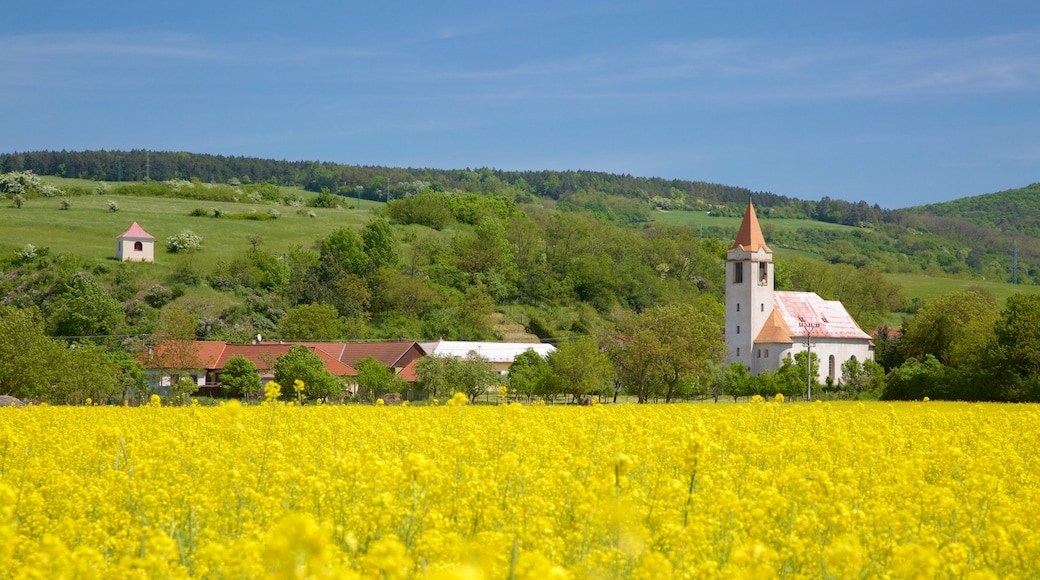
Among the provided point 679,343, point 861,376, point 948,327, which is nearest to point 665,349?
point 679,343

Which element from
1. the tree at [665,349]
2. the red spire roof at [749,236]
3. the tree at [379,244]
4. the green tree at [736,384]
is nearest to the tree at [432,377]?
the tree at [665,349]

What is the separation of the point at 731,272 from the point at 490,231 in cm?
3477

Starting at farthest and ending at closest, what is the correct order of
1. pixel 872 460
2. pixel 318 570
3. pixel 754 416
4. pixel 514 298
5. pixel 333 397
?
pixel 514 298, pixel 333 397, pixel 754 416, pixel 872 460, pixel 318 570

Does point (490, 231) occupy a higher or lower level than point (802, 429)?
higher

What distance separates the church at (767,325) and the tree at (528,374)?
23822 mm

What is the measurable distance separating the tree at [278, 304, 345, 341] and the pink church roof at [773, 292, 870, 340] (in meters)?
38.3

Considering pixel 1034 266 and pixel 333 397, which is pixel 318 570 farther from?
pixel 1034 266

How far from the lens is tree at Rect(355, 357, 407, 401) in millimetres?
65250

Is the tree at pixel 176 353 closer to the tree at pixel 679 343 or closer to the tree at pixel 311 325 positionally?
the tree at pixel 311 325

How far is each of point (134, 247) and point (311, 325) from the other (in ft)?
82.7

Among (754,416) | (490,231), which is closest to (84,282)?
(490,231)

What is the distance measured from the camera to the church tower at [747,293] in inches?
3625

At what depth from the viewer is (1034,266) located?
197 m

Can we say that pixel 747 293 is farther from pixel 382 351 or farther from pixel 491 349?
pixel 382 351
